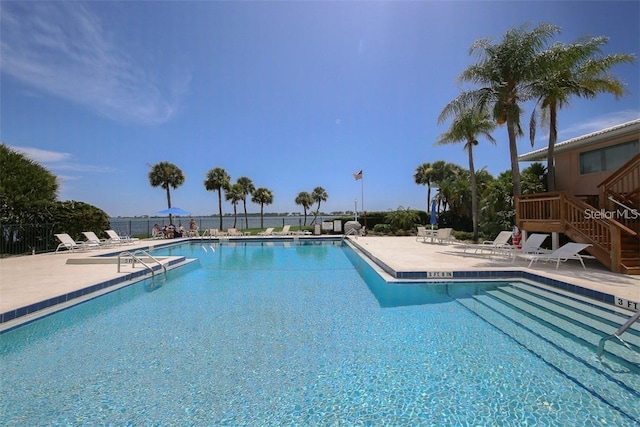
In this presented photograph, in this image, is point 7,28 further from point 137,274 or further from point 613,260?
point 613,260

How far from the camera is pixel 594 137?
1082cm

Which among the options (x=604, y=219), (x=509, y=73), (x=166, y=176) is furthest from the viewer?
(x=166, y=176)

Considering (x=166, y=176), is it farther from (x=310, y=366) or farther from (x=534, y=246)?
(x=310, y=366)

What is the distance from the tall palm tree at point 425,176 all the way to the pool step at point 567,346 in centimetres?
2952

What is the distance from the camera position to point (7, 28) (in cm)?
991

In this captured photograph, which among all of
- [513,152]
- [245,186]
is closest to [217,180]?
[245,186]

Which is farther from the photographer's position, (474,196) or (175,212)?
(175,212)

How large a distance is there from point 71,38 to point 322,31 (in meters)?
9.17

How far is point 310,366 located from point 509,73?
40.4 ft

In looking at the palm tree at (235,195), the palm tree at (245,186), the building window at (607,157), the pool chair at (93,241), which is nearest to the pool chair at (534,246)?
the building window at (607,157)

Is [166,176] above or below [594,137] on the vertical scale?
above

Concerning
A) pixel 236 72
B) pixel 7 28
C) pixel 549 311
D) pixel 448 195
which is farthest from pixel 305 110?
pixel 549 311

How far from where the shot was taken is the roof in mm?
9723

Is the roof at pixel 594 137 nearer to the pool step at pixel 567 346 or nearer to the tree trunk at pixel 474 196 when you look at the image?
the tree trunk at pixel 474 196
